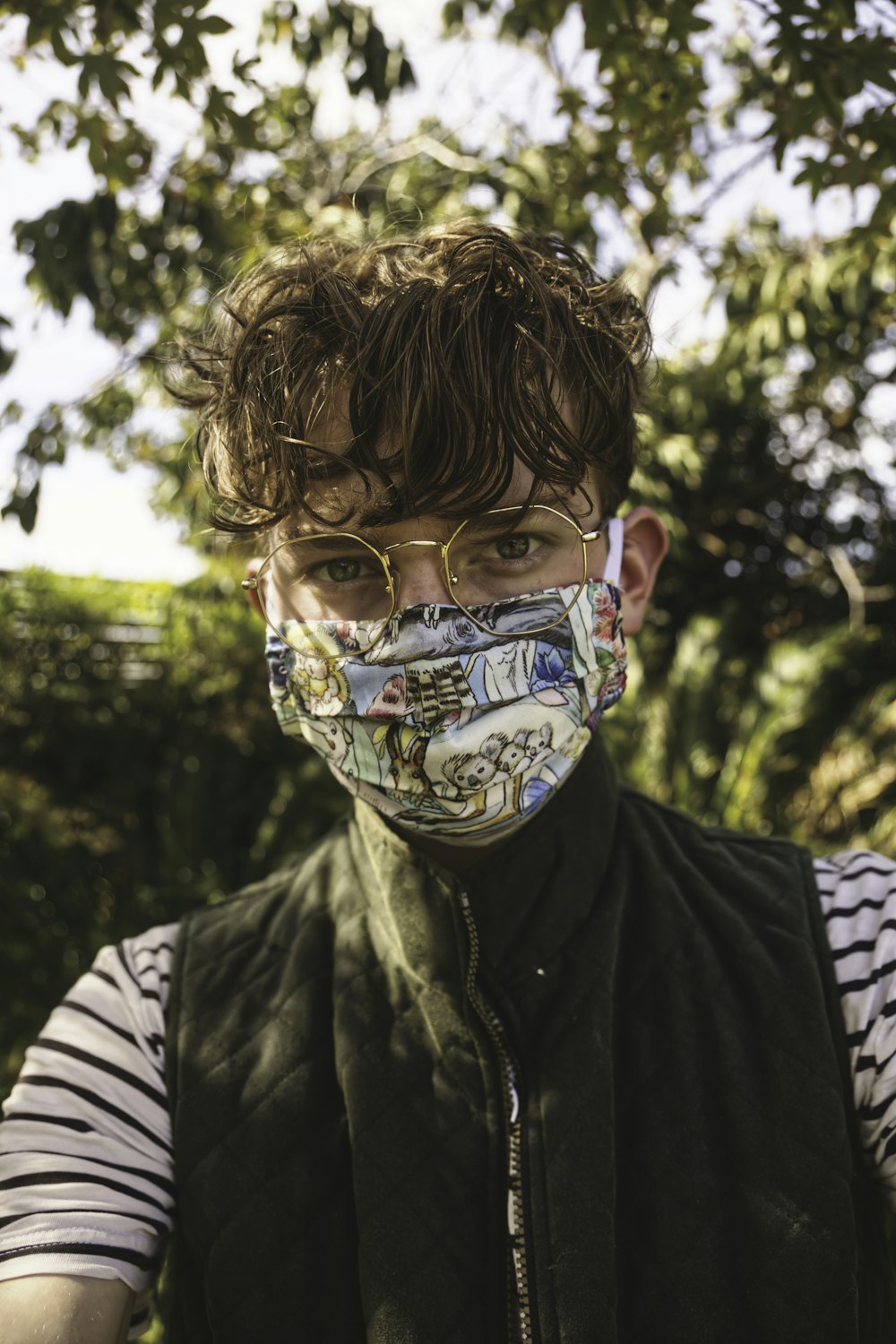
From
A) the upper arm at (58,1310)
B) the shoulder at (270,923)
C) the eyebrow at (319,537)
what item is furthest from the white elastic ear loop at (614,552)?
the upper arm at (58,1310)

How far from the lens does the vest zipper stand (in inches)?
57.1

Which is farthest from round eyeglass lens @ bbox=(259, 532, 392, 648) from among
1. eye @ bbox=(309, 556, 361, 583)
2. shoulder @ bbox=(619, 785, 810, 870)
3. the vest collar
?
shoulder @ bbox=(619, 785, 810, 870)

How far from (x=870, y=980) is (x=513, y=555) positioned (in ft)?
2.85

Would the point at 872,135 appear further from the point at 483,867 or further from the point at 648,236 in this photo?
the point at 483,867

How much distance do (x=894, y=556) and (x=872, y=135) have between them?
6.23 metres

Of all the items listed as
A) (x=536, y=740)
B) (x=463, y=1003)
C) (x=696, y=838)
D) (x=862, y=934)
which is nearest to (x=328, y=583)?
(x=536, y=740)

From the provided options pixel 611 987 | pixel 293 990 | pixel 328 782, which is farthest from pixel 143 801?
pixel 611 987

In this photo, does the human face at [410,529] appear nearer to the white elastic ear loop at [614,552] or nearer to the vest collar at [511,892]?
the white elastic ear loop at [614,552]

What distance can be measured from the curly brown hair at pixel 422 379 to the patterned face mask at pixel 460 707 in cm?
19

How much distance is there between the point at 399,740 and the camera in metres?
1.57

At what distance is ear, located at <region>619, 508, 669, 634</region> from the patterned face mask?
0.67 feet

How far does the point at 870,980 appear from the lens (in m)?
1.59

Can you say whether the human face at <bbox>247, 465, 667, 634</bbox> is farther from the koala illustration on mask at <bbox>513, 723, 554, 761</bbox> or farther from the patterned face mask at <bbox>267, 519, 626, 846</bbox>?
the koala illustration on mask at <bbox>513, 723, 554, 761</bbox>

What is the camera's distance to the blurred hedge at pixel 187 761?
4656mm
